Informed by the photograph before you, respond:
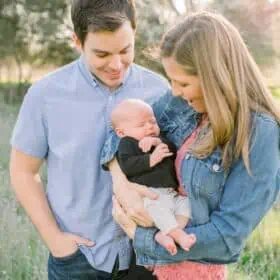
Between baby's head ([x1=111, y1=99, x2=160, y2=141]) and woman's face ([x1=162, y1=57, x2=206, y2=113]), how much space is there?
0.93ft

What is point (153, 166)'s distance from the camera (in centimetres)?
300

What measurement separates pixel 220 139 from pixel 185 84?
Answer: 26 cm

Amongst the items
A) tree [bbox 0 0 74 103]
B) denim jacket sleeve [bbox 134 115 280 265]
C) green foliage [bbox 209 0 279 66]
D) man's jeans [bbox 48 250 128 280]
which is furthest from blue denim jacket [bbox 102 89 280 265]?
tree [bbox 0 0 74 103]

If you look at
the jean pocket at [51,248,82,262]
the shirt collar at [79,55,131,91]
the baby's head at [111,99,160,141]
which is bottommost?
the jean pocket at [51,248,82,262]

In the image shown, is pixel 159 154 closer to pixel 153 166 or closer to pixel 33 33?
pixel 153 166

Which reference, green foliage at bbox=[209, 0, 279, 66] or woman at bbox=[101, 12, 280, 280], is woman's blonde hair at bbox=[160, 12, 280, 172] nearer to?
woman at bbox=[101, 12, 280, 280]

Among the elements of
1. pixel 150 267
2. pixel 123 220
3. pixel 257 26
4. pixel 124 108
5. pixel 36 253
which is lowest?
pixel 257 26

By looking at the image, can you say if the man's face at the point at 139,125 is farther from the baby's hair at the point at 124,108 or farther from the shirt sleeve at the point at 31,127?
the shirt sleeve at the point at 31,127

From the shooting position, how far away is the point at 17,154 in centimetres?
326

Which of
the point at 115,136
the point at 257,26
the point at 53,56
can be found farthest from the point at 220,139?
the point at 53,56

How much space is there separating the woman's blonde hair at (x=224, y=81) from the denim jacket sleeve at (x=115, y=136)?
44 cm

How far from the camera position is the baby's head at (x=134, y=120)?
3084mm

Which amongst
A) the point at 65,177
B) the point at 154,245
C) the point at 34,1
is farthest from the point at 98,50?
the point at 34,1

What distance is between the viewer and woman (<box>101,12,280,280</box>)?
2.72 meters
